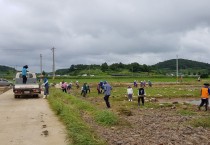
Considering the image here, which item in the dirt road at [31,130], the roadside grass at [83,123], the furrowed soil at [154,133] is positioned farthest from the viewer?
the furrowed soil at [154,133]

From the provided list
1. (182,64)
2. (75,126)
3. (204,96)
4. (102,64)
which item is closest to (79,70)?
(102,64)

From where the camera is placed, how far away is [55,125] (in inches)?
528

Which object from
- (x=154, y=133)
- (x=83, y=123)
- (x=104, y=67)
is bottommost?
(x=154, y=133)

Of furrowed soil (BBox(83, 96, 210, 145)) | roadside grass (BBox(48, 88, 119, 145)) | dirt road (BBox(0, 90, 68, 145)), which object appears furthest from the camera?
furrowed soil (BBox(83, 96, 210, 145))

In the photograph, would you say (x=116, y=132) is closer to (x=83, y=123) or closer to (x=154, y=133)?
(x=154, y=133)

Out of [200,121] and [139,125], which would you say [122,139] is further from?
[200,121]

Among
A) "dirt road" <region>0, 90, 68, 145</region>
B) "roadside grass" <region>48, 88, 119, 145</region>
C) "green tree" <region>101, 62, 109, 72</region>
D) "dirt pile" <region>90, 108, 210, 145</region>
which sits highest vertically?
"green tree" <region>101, 62, 109, 72</region>

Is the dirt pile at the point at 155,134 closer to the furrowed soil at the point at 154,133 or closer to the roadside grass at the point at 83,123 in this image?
the furrowed soil at the point at 154,133

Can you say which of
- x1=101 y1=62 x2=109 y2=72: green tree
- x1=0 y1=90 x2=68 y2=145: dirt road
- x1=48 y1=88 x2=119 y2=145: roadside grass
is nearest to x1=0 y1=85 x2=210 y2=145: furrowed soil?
x1=0 y1=90 x2=68 y2=145: dirt road

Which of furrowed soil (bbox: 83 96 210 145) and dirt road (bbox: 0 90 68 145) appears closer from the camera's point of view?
dirt road (bbox: 0 90 68 145)

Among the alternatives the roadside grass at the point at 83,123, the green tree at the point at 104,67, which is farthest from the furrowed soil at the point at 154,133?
the green tree at the point at 104,67

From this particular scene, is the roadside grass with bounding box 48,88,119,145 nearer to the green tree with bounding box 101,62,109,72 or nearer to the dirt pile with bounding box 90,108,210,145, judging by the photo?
the dirt pile with bounding box 90,108,210,145

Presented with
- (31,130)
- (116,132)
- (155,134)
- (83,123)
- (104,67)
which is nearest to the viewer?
(155,134)

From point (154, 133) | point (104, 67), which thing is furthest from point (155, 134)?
point (104, 67)
